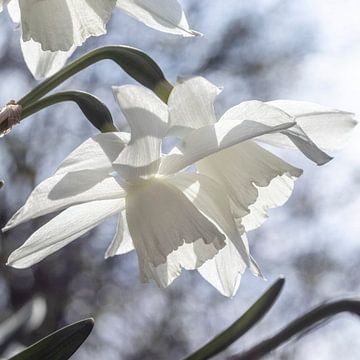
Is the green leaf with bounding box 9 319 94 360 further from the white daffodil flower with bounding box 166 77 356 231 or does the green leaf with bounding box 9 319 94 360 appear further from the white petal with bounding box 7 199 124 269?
the white daffodil flower with bounding box 166 77 356 231

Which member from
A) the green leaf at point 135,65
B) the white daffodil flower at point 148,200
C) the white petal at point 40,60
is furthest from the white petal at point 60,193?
the white petal at point 40,60

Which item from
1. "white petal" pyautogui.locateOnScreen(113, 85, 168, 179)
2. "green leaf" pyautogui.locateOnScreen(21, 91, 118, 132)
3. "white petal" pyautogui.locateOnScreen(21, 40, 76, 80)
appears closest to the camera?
"white petal" pyautogui.locateOnScreen(113, 85, 168, 179)

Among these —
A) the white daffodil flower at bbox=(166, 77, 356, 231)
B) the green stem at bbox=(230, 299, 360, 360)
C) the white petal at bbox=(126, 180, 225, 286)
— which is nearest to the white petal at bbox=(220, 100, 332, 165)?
the white daffodil flower at bbox=(166, 77, 356, 231)

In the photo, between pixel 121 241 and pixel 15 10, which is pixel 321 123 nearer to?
pixel 121 241

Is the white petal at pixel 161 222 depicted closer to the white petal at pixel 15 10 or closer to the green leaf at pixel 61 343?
the green leaf at pixel 61 343

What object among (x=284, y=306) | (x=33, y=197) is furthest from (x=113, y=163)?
(x=284, y=306)

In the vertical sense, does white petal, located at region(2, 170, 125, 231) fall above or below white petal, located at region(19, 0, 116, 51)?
below

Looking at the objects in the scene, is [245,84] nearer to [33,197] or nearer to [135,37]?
[135,37]
